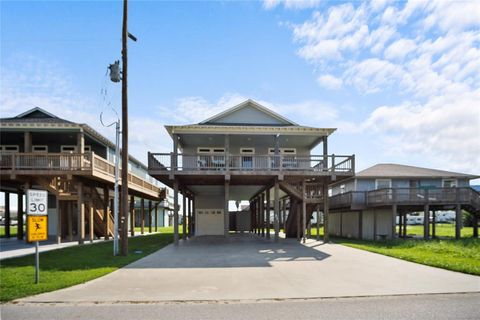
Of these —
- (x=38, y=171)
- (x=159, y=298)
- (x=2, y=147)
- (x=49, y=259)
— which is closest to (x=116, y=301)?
(x=159, y=298)

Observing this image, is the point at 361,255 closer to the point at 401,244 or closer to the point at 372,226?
the point at 401,244

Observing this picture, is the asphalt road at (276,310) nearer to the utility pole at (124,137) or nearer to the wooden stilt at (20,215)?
the utility pole at (124,137)

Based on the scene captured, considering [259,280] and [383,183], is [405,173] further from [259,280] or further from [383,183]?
[259,280]

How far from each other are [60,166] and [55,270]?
360 inches

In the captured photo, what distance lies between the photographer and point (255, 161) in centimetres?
2008

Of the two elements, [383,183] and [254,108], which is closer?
[254,108]

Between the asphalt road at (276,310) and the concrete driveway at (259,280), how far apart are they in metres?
0.44

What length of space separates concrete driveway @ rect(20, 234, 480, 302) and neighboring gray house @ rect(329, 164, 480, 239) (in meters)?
10.8

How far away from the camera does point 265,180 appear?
21.1 metres

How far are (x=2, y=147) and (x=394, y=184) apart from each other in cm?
2797

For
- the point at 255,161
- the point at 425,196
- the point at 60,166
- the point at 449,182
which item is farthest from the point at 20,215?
the point at 449,182

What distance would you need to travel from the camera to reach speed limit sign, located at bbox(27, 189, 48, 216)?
8.71m

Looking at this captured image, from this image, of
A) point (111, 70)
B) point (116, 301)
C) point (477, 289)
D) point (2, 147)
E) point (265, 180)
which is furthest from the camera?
point (2, 147)

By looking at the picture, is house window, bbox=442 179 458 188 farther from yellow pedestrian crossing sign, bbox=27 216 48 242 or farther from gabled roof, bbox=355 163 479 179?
yellow pedestrian crossing sign, bbox=27 216 48 242
